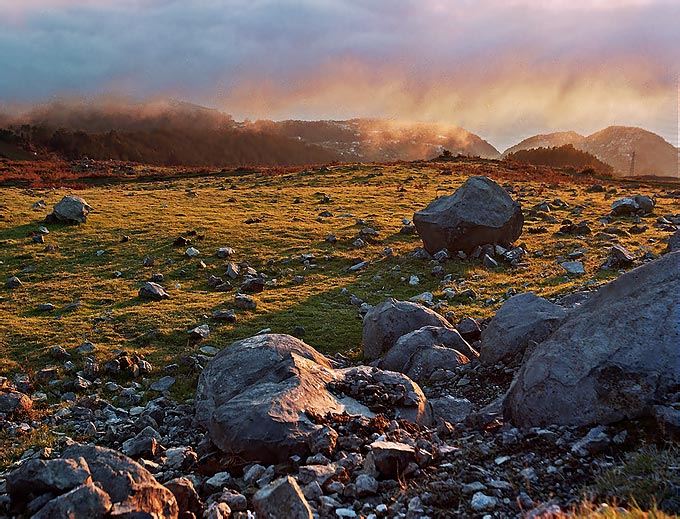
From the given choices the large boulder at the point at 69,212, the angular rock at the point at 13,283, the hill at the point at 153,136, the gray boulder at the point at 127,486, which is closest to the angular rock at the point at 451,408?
the gray boulder at the point at 127,486

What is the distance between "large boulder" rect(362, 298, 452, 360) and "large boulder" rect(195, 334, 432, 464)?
111 inches

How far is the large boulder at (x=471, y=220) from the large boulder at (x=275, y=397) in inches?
459

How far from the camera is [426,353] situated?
426 inches

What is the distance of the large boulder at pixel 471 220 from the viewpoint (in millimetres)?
20047

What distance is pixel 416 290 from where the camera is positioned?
17.6m

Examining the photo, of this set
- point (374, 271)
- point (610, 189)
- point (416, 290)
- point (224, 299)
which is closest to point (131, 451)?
point (224, 299)

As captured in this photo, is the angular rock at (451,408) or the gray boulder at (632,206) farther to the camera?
the gray boulder at (632,206)

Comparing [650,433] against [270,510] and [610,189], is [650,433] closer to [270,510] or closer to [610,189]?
[270,510]

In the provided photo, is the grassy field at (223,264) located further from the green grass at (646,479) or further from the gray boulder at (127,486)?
the green grass at (646,479)

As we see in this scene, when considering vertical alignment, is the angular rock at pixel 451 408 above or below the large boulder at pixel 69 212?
below

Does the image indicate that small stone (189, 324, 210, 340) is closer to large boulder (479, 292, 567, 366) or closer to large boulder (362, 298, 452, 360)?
large boulder (362, 298, 452, 360)

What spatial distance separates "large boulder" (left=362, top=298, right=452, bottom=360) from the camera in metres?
12.2

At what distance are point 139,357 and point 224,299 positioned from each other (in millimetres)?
4467

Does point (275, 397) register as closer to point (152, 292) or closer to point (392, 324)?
point (392, 324)
